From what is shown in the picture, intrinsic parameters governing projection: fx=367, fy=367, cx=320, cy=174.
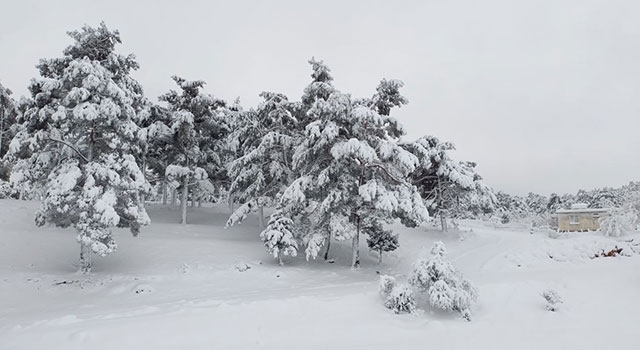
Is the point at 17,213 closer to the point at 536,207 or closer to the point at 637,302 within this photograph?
the point at 637,302

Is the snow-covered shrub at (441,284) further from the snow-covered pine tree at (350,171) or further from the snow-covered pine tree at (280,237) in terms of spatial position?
the snow-covered pine tree at (280,237)

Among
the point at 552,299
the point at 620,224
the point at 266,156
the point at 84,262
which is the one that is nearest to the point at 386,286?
the point at 552,299

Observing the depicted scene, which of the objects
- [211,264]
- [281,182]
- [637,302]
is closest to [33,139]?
[211,264]

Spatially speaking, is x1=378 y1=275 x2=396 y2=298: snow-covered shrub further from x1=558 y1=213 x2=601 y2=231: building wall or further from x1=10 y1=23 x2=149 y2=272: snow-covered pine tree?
x1=558 y1=213 x2=601 y2=231: building wall

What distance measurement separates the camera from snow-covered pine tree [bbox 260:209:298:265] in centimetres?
1873

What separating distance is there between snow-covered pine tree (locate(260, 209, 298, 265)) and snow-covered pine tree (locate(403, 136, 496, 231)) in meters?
13.0

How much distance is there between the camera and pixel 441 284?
10.6m

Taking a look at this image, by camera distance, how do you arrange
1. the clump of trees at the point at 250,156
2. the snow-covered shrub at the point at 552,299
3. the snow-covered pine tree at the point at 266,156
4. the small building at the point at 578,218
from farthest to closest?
the small building at the point at 578,218 → the snow-covered pine tree at the point at 266,156 → the clump of trees at the point at 250,156 → the snow-covered shrub at the point at 552,299

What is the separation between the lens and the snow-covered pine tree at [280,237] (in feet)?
61.5

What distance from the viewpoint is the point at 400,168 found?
777 inches

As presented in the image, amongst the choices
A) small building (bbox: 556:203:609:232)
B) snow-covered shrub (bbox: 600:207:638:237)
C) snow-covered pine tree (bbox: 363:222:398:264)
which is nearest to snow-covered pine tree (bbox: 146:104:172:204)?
snow-covered pine tree (bbox: 363:222:398:264)

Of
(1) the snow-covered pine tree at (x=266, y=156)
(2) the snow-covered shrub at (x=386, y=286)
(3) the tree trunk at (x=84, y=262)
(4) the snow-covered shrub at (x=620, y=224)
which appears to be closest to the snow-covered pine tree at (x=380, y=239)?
(1) the snow-covered pine tree at (x=266, y=156)

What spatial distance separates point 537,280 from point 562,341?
4.38 m

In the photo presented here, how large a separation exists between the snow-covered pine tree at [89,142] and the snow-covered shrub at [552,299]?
1597cm
